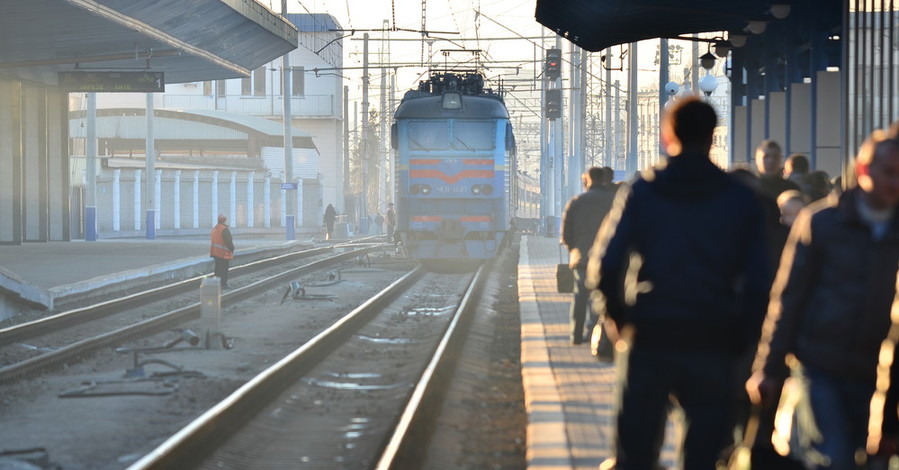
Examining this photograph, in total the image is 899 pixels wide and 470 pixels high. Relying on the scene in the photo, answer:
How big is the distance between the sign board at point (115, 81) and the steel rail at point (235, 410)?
1409 cm

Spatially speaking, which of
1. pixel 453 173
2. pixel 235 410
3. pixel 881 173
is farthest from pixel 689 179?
pixel 453 173

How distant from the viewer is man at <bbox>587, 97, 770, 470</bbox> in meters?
4.78

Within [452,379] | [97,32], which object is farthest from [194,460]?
[97,32]

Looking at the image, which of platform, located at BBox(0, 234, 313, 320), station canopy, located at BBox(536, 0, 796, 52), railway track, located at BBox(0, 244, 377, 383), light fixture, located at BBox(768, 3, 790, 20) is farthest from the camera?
platform, located at BBox(0, 234, 313, 320)

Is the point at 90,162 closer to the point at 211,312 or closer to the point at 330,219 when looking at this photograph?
the point at 330,219

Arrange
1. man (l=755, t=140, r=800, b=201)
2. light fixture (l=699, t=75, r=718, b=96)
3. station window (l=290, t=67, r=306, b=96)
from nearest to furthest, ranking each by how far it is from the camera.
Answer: man (l=755, t=140, r=800, b=201)
light fixture (l=699, t=75, r=718, b=96)
station window (l=290, t=67, r=306, b=96)

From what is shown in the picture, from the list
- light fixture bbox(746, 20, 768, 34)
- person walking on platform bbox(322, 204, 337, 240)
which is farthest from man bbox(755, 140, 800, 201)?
person walking on platform bbox(322, 204, 337, 240)

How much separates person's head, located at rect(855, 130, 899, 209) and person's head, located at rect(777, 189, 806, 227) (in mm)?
2512

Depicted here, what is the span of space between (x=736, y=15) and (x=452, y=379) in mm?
5532

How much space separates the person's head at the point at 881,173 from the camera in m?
4.62

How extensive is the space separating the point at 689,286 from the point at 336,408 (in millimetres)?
7531

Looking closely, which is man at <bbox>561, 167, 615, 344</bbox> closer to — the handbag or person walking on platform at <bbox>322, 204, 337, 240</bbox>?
the handbag

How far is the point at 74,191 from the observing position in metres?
53.3

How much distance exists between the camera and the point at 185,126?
72812 millimetres
